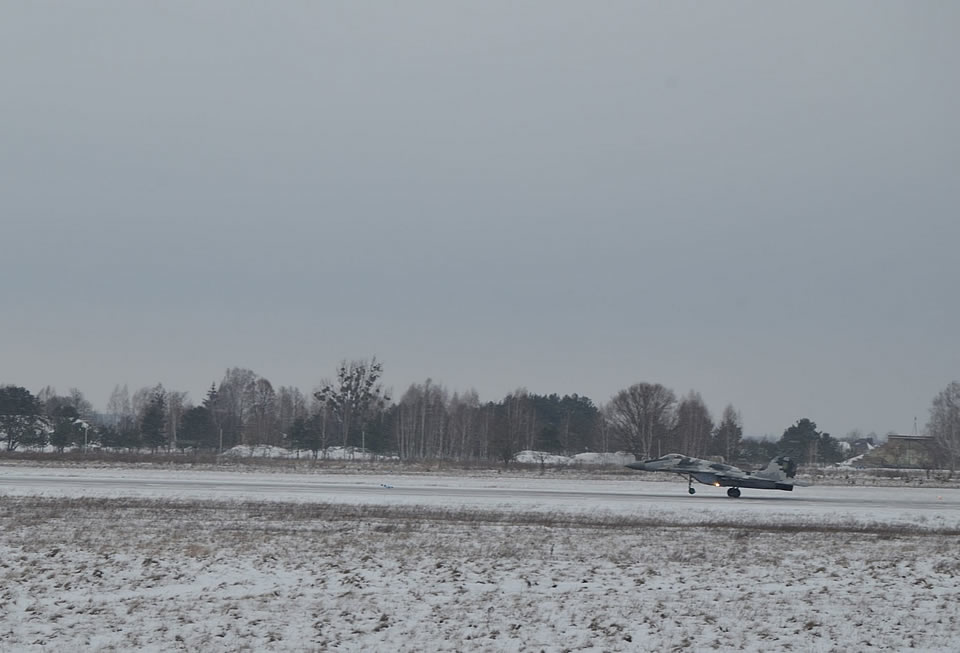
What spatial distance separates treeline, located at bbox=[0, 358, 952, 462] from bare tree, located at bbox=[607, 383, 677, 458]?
0.11 m

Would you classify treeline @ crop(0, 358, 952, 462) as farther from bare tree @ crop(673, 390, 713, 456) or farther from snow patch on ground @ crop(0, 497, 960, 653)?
snow patch on ground @ crop(0, 497, 960, 653)

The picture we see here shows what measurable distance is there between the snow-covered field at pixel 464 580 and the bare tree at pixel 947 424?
7767 centimetres

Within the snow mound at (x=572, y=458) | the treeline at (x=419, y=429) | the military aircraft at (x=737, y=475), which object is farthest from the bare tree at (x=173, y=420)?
the military aircraft at (x=737, y=475)

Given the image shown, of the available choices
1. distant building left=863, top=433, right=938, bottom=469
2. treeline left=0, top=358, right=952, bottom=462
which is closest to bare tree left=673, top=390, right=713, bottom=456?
treeline left=0, top=358, right=952, bottom=462

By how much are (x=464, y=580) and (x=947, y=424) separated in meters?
111

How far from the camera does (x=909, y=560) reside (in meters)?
16.7

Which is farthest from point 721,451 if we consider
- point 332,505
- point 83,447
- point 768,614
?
point 768,614

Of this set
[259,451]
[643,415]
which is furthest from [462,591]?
[259,451]

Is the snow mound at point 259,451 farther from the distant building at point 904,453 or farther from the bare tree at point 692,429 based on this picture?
the distant building at point 904,453

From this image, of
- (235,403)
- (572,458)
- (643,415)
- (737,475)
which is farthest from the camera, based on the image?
(235,403)

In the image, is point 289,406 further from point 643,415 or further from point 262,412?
point 643,415

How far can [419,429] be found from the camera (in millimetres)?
101562

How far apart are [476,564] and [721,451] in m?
85.7

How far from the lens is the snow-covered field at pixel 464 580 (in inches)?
421
